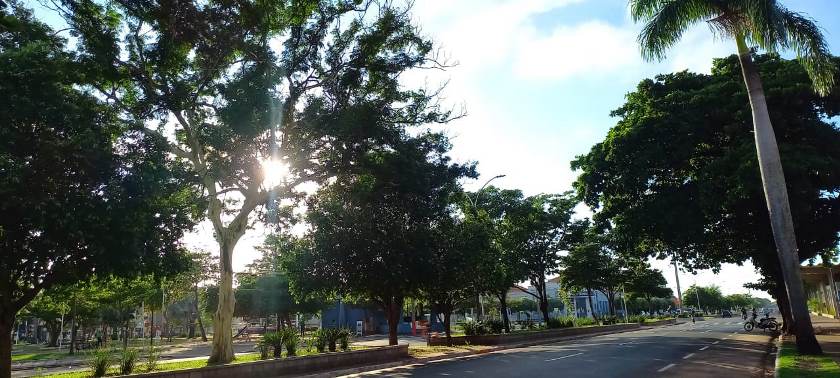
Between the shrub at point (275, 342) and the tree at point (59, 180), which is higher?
the tree at point (59, 180)

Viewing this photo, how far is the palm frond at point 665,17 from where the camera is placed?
54.9 ft

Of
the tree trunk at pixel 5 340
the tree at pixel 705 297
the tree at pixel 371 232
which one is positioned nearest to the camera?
the tree trunk at pixel 5 340

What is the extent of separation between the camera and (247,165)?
18.2m

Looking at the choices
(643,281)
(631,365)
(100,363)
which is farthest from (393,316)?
(643,281)

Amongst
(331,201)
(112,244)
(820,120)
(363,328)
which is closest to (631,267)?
(363,328)

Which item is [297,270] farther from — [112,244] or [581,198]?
[581,198]

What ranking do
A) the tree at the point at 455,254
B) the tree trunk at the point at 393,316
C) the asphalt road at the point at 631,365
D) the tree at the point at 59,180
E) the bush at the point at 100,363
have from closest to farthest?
1. the tree at the point at 59,180
2. the asphalt road at the point at 631,365
3. the bush at the point at 100,363
4. the tree at the point at 455,254
5. the tree trunk at the point at 393,316

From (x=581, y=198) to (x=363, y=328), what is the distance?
40569 millimetres

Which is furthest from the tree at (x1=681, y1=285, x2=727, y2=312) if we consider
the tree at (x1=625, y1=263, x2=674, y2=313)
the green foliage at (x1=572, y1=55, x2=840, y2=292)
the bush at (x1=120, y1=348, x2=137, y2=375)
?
the bush at (x1=120, y1=348, x2=137, y2=375)

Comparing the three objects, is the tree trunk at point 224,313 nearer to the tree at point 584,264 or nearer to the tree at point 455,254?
the tree at point 455,254

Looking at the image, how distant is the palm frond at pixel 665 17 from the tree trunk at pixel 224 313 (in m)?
16.4

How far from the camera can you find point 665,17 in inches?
666

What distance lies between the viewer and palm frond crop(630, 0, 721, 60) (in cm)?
1672

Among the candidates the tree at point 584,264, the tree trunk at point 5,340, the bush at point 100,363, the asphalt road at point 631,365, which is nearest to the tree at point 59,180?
the tree trunk at point 5,340
